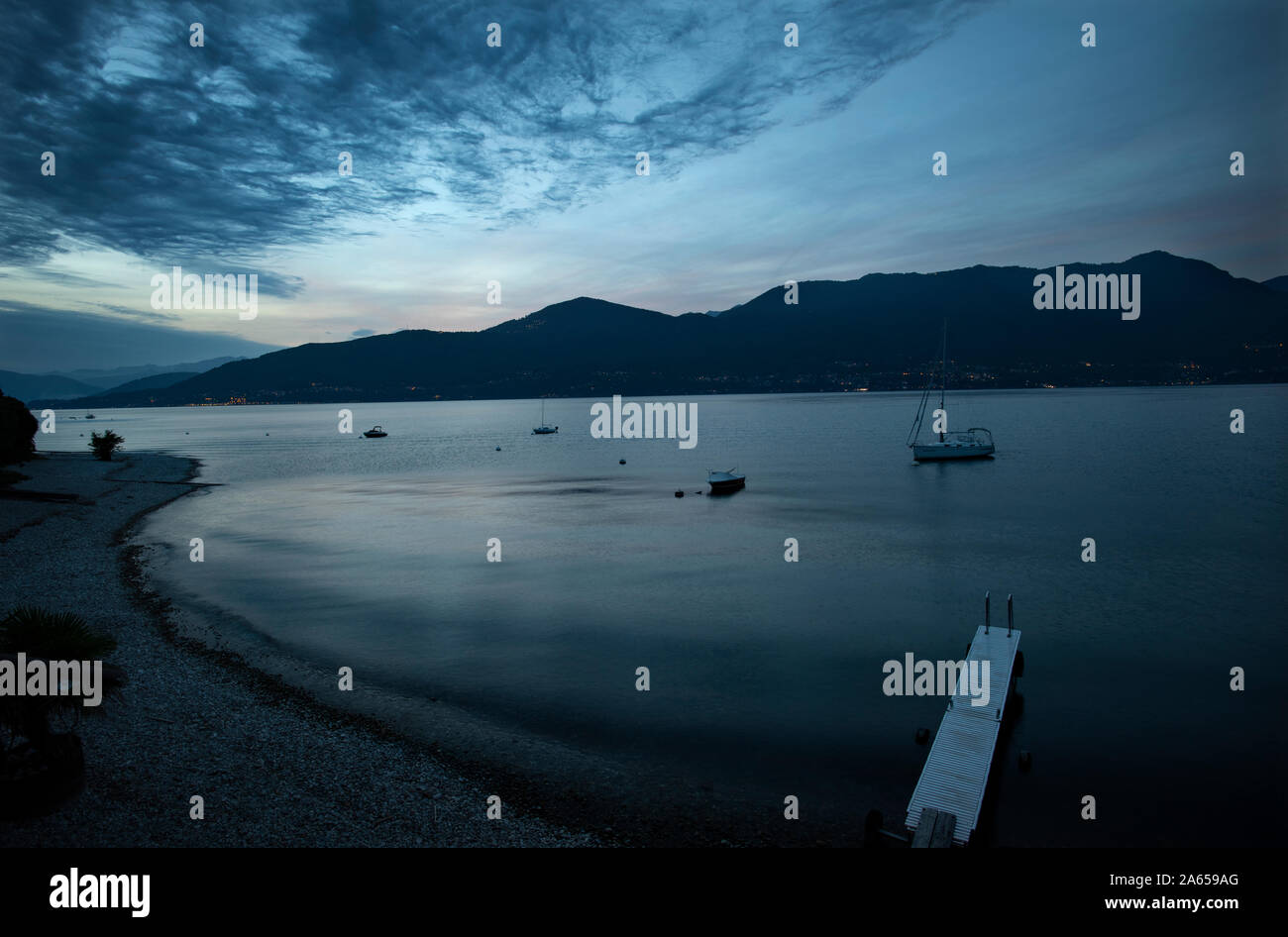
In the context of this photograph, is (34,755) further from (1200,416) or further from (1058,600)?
(1200,416)

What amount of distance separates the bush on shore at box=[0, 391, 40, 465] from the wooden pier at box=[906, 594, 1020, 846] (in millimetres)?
76118

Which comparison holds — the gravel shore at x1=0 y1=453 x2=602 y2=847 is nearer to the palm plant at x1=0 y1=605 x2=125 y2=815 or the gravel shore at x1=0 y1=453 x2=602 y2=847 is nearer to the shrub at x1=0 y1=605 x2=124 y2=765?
the palm plant at x1=0 y1=605 x2=125 y2=815

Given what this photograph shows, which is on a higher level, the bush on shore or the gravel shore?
the bush on shore

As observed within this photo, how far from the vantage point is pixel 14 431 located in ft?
195

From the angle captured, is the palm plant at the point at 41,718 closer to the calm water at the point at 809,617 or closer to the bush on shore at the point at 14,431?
the calm water at the point at 809,617

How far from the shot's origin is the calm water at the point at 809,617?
17.0 metres

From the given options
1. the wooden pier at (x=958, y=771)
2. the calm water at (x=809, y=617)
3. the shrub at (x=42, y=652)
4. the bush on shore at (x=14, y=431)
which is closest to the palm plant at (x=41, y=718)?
the shrub at (x=42, y=652)

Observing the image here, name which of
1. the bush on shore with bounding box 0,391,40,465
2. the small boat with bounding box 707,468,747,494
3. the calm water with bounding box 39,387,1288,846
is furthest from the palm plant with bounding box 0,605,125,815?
the bush on shore with bounding box 0,391,40,465

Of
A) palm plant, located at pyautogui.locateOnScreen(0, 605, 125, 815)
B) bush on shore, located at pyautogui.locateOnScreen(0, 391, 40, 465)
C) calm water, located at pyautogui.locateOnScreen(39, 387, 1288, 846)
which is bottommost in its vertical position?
calm water, located at pyautogui.locateOnScreen(39, 387, 1288, 846)

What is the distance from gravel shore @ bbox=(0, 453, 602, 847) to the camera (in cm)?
1158

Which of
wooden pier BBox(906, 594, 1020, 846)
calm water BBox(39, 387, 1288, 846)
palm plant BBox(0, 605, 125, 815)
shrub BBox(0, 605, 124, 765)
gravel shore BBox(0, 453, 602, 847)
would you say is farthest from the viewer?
calm water BBox(39, 387, 1288, 846)

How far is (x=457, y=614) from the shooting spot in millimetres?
30266

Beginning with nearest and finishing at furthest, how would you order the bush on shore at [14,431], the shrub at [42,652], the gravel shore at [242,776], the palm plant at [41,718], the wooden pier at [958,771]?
the shrub at [42,652] < the palm plant at [41,718] < the gravel shore at [242,776] < the wooden pier at [958,771] < the bush on shore at [14,431]

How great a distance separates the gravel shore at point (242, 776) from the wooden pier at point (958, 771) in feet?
21.8
